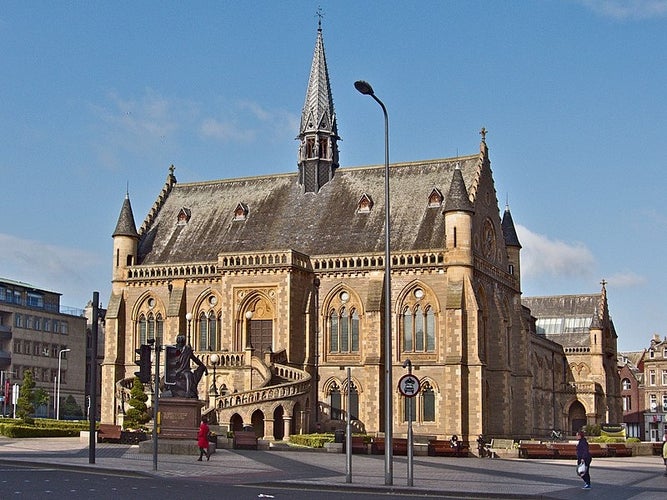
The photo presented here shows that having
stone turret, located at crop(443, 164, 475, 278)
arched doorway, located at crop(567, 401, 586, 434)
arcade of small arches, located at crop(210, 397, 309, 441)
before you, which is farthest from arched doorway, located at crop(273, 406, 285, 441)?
arched doorway, located at crop(567, 401, 586, 434)

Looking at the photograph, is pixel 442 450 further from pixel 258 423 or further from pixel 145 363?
pixel 145 363

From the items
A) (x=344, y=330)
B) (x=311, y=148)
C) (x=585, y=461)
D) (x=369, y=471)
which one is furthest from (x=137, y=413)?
(x=585, y=461)

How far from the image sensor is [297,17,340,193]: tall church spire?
248ft

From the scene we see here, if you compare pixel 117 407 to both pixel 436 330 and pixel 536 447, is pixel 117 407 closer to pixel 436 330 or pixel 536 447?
pixel 436 330

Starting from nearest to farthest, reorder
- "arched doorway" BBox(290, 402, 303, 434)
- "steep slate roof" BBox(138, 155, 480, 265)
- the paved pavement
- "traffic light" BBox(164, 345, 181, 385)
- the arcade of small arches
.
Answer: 1. the paved pavement
2. "traffic light" BBox(164, 345, 181, 385)
3. the arcade of small arches
4. "arched doorway" BBox(290, 402, 303, 434)
5. "steep slate roof" BBox(138, 155, 480, 265)

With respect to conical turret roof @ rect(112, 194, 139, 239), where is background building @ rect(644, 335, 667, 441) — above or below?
below

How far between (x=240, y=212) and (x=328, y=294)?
1094cm

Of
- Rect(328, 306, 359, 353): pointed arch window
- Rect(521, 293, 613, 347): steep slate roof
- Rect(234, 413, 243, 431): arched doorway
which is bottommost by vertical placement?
Rect(234, 413, 243, 431): arched doorway

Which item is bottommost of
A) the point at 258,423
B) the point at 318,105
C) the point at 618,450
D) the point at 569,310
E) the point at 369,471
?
the point at 618,450

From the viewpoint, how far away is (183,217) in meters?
77.9

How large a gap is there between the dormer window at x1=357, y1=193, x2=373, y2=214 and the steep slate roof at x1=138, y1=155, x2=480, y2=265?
13.4 inches

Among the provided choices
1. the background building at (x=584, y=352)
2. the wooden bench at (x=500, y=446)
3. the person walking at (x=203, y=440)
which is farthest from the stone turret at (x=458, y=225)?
the background building at (x=584, y=352)

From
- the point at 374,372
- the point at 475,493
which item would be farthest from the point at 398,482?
the point at 374,372

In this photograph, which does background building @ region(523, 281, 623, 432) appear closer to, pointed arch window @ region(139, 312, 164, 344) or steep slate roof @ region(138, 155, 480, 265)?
steep slate roof @ region(138, 155, 480, 265)
